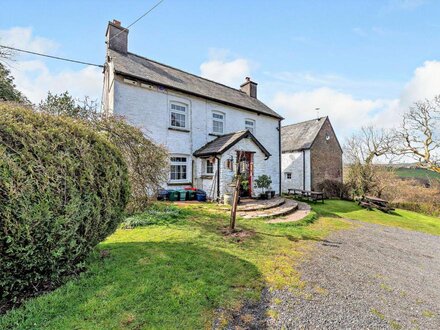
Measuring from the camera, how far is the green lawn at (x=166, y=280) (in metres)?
2.64

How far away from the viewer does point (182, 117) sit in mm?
12805

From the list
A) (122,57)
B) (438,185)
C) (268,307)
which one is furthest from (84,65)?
(438,185)

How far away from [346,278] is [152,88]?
1141 cm

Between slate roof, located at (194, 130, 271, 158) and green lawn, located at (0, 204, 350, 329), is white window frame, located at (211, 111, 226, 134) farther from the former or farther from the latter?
green lawn, located at (0, 204, 350, 329)

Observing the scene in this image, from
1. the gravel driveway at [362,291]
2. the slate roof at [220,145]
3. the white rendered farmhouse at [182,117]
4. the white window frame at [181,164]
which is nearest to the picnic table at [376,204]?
the white rendered farmhouse at [182,117]

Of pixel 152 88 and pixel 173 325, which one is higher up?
pixel 152 88

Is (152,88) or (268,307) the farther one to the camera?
(152,88)

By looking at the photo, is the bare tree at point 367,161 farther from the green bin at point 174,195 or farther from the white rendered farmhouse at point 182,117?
the green bin at point 174,195

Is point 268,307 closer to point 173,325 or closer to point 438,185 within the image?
point 173,325

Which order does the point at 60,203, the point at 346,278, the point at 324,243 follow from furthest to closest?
the point at 324,243
the point at 346,278
the point at 60,203

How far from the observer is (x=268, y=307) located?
3.17 metres

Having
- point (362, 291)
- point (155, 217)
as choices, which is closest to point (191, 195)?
point (155, 217)

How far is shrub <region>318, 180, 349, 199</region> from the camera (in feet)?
68.1

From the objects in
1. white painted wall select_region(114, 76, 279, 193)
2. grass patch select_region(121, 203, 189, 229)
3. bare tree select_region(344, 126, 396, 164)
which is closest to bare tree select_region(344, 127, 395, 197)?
bare tree select_region(344, 126, 396, 164)
